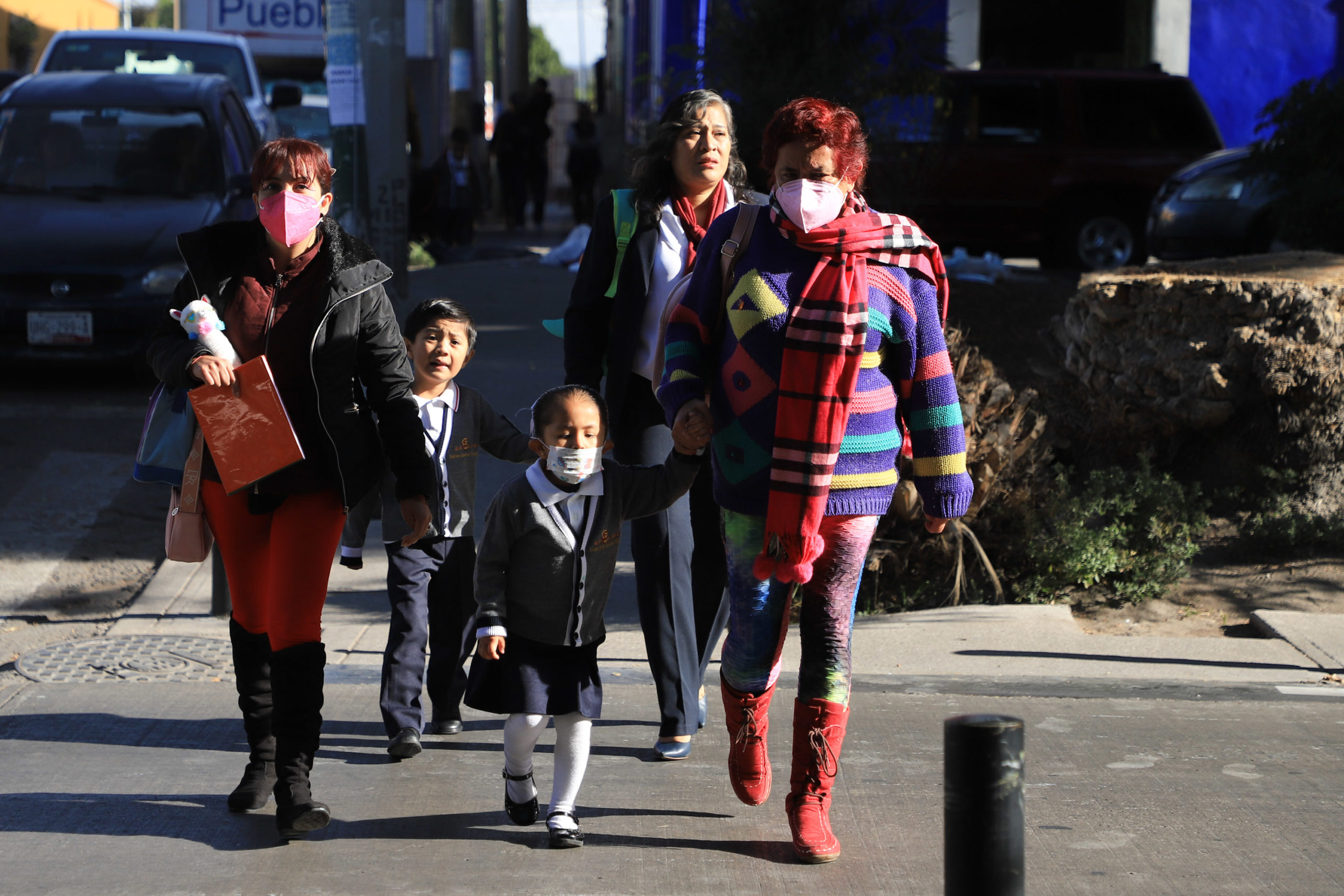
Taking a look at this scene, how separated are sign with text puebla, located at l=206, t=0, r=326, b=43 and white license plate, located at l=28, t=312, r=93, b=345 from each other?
14274 millimetres

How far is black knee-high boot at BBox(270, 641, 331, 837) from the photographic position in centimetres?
369

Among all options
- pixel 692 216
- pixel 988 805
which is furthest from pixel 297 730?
pixel 988 805

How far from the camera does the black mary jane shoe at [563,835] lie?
370 centimetres

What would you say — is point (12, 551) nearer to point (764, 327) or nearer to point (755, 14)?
point (764, 327)

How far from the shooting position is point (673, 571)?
14.0 feet

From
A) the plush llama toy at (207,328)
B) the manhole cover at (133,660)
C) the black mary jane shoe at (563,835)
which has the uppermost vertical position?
the plush llama toy at (207,328)

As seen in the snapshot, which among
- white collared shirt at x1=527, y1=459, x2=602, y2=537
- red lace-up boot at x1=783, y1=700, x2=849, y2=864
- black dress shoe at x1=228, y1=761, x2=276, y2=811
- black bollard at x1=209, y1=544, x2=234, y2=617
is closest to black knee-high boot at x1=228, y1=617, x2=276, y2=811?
black dress shoe at x1=228, y1=761, x2=276, y2=811

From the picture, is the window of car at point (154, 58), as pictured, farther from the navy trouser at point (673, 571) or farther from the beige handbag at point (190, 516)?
the beige handbag at point (190, 516)

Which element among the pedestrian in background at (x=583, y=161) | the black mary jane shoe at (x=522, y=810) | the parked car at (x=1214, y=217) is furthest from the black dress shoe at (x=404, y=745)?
the pedestrian in background at (x=583, y=161)

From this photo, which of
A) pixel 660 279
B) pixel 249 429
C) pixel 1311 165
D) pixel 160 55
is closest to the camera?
pixel 249 429

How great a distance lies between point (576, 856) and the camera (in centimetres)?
371

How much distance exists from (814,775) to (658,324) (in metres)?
1.36

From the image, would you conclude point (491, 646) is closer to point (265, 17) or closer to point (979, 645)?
point (979, 645)

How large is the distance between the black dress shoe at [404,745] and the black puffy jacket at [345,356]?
927mm
